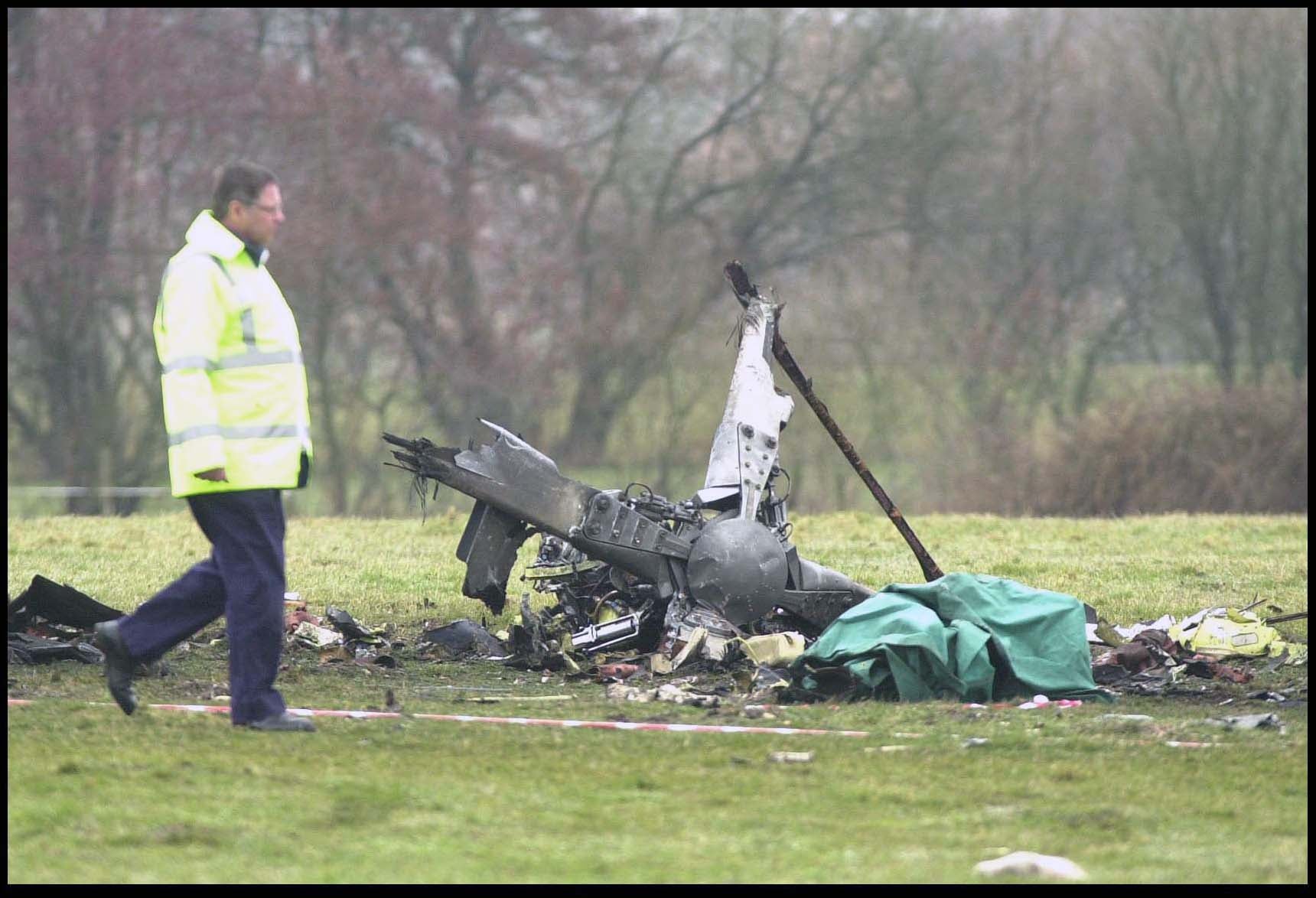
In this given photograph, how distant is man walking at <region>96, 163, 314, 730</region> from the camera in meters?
5.53

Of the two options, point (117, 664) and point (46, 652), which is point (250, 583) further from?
point (46, 652)

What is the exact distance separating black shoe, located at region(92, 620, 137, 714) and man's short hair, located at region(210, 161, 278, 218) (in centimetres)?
153

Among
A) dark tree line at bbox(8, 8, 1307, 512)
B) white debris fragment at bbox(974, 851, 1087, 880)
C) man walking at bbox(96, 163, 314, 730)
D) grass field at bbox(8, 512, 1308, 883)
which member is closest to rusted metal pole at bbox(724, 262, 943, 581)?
grass field at bbox(8, 512, 1308, 883)

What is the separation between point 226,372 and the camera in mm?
5637

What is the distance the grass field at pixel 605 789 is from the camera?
13.2ft

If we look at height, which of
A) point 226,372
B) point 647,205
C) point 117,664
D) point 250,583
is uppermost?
point 647,205

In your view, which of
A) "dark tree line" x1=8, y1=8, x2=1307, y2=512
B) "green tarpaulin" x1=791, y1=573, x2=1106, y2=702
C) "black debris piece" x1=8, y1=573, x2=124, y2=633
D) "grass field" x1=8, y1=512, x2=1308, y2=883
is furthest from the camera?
"dark tree line" x1=8, y1=8, x2=1307, y2=512

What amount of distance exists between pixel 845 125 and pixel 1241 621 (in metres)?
23.4

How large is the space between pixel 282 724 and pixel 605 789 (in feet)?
4.55

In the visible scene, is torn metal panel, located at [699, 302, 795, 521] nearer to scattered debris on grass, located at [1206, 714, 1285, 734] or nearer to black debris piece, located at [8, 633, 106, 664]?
scattered debris on grass, located at [1206, 714, 1285, 734]

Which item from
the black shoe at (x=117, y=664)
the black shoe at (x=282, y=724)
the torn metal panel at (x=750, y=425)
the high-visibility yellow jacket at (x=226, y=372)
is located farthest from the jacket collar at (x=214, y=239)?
the torn metal panel at (x=750, y=425)

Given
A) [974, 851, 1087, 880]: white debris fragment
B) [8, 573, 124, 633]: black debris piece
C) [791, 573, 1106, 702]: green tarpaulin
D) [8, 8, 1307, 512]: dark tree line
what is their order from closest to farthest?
[974, 851, 1087, 880]: white debris fragment
[791, 573, 1106, 702]: green tarpaulin
[8, 573, 124, 633]: black debris piece
[8, 8, 1307, 512]: dark tree line

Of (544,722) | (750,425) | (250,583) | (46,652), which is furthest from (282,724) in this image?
(750,425)

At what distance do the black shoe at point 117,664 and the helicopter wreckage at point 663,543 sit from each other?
5.70ft
